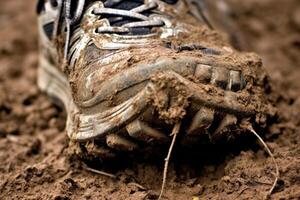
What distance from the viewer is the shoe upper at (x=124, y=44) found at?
4.44 ft

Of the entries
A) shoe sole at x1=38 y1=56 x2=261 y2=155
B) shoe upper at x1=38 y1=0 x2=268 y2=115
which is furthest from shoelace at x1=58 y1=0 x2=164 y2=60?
shoe sole at x1=38 y1=56 x2=261 y2=155

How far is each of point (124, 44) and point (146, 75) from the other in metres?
0.18

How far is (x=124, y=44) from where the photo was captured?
1456mm

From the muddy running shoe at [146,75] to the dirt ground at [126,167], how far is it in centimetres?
10

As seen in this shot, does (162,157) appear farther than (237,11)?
No

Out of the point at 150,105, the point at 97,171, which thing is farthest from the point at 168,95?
the point at 97,171

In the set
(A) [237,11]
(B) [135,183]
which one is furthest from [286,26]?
(B) [135,183]

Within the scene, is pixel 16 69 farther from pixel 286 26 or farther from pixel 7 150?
pixel 286 26

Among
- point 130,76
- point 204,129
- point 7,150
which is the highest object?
point 130,76

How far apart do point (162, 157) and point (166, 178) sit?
6 cm

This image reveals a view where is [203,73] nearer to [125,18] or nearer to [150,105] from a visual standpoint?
[150,105]

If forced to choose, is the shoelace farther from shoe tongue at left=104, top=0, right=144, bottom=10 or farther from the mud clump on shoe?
the mud clump on shoe

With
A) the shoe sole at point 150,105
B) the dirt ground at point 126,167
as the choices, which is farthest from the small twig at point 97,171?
the shoe sole at point 150,105

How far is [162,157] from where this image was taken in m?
1.49
